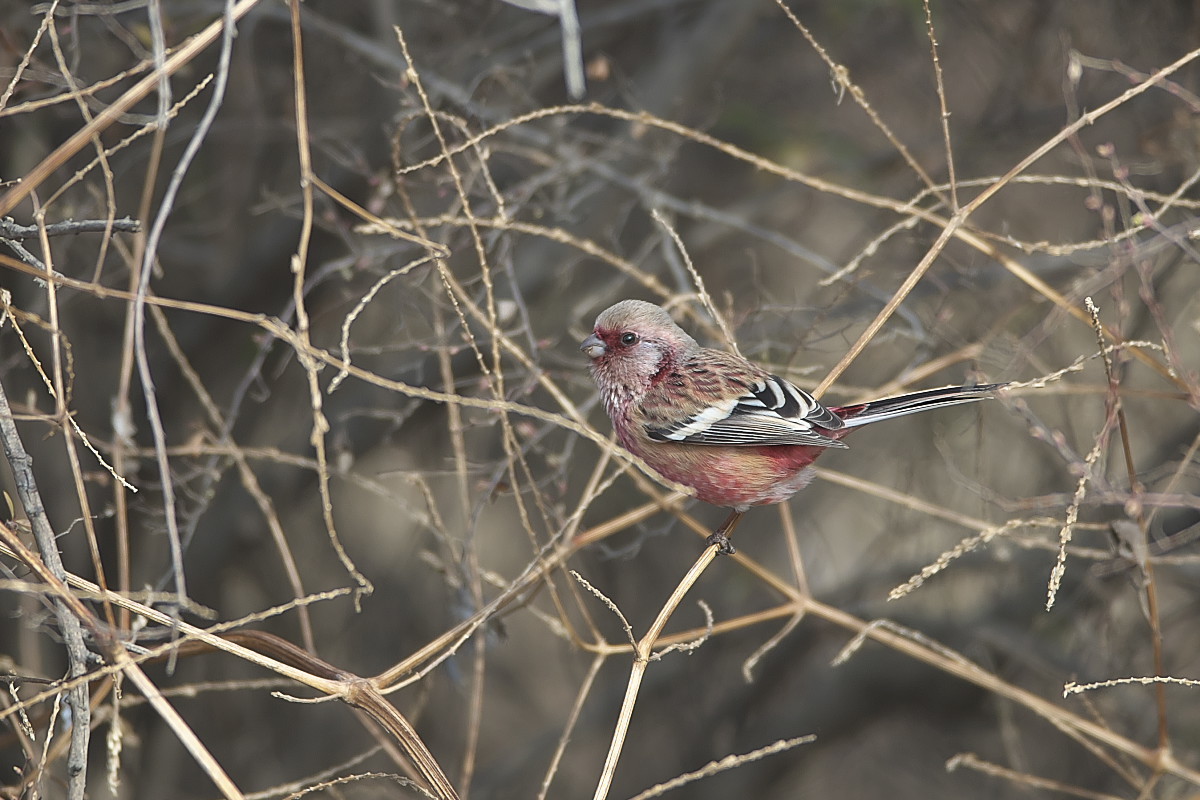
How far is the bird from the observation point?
381 cm

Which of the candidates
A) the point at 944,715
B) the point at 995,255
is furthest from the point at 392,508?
the point at 995,255

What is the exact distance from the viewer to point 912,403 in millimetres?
3523

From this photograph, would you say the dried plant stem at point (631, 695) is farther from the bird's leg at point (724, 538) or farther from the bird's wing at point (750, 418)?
the bird's wing at point (750, 418)

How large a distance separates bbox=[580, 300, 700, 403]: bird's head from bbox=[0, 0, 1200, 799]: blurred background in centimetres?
22

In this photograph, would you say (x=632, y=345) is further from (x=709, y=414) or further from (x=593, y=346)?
(x=709, y=414)

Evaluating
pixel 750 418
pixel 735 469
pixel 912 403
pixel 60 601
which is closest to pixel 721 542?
pixel 735 469

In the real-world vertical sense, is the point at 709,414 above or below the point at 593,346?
below

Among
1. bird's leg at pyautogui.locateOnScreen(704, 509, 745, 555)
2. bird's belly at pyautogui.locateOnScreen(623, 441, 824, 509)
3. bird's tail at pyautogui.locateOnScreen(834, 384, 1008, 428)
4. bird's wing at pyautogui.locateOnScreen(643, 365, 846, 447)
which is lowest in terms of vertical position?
bird's leg at pyautogui.locateOnScreen(704, 509, 745, 555)

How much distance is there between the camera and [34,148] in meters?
5.28

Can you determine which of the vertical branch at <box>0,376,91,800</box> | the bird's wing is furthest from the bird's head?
the vertical branch at <box>0,376,91,800</box>

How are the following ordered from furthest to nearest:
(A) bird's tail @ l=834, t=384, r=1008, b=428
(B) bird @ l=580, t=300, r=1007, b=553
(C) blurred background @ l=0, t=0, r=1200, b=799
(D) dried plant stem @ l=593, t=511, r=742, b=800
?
(C) blurred background @ l=0, t=0, r=1200, b=799 < (B) bird @ l=580, t=300, r=1007, b=553 < (A) bird's tail @ l=834, t=384, r=1008, b=428 < (D) dried plant stem @ l=593, t=511, r=742, b=800

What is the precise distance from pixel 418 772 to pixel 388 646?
4.58 m

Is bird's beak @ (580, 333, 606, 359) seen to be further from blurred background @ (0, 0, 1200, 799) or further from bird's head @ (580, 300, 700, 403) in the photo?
blurred background @ (0, 0, 1200, 799)

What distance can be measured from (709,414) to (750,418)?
0.16 m
